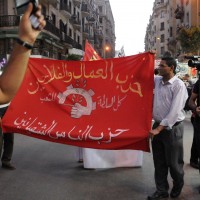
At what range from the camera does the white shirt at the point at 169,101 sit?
481 centimetres

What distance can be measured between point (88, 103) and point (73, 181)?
116cm

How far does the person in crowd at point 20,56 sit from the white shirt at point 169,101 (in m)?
3.13

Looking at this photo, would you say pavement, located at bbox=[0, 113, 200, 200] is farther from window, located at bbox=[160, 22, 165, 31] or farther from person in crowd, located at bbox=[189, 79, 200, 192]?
window, located at bbox=[160, 22, 165, 31]

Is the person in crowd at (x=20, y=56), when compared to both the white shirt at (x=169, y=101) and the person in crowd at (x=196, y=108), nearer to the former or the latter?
the white shirt at (x=169, y=101)

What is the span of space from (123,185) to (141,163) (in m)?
1.06

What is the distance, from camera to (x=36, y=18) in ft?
5.84

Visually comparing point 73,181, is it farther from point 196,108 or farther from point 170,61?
point 170,61

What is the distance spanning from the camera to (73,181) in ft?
19.9

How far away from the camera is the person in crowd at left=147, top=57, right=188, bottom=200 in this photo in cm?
484

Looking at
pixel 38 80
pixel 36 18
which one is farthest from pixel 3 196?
pixel 36 18

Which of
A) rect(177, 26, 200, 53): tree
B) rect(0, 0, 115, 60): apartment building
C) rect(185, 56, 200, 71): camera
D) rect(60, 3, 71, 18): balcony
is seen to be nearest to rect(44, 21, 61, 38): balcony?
rect(0, 0, 115, 60): apartment building

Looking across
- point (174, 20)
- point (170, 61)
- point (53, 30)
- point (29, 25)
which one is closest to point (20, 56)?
point (29, 25)

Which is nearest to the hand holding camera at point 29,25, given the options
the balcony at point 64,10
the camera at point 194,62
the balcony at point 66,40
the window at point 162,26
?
the camera at point 194,62

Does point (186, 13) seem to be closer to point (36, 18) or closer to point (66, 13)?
point (66, 13)
